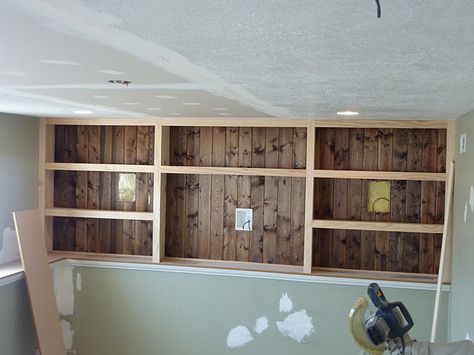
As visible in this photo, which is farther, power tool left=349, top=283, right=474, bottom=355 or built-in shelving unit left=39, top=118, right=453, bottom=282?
built-in shelving unit left=39, top=118, right=453, bottom=282

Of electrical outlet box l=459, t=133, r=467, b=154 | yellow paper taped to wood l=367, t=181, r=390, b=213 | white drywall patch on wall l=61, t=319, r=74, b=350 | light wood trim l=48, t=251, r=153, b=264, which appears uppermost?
electrical outlet box l=459, t=133, r=467, b=154

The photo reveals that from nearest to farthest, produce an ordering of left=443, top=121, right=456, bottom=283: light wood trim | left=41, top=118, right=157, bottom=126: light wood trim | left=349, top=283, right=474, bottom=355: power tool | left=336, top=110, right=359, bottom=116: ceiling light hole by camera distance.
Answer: left=349, top=283, right=474, bottom=355: power tool → left=336, top=110, right=359, bottom=116: ceiling light hole → left=443, top=121, right=456, bottom=283: light wood trim → left=41, top=118, right=157, bottom=126: light wood trim

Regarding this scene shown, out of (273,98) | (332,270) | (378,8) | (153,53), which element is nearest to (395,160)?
(332,270)

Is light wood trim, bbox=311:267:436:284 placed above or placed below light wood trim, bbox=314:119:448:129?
below

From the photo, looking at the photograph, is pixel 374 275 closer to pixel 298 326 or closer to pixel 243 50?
pixel 298 326

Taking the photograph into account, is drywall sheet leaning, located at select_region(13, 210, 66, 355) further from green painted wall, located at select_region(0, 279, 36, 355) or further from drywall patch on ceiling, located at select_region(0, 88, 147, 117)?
drywall patch on ceiling, located at select_region(0, 88, 147, 117)

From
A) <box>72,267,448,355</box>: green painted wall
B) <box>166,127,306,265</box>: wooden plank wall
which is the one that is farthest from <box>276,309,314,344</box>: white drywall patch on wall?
<box>166,127,306,265</box>: wooden plank wall

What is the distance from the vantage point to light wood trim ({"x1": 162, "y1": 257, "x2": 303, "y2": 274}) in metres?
4.52

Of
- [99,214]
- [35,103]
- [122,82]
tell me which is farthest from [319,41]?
[99,214]

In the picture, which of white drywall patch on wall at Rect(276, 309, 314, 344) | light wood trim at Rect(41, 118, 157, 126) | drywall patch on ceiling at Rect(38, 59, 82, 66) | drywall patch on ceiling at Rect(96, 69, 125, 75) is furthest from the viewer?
light wood trim at Rect(41, 118, 157, 126)

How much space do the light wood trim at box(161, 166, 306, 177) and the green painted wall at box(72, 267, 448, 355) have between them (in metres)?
0.88

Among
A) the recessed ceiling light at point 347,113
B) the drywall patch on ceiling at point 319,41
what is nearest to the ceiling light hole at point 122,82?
the drywall patch on ceiling at point 319,41

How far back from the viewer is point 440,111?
131 inches

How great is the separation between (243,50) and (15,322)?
11.1ft
